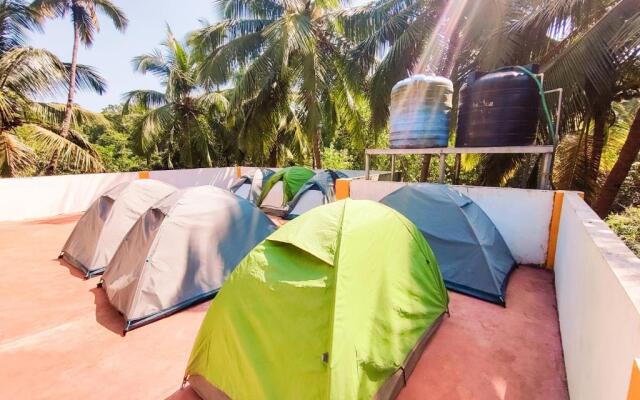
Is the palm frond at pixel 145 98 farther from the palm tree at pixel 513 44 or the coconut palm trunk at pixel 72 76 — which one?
the palm tree at pixel 513 44

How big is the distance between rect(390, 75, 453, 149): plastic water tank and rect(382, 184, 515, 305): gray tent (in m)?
1.05

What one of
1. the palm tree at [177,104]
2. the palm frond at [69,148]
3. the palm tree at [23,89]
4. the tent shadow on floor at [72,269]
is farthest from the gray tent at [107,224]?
the palm tree at [177,104]

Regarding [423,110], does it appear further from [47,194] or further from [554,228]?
[47,194]

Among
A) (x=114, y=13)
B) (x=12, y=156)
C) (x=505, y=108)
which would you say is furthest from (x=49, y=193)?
(x=505, y=108)

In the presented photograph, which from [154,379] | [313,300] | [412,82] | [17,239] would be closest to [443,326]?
[313,300]

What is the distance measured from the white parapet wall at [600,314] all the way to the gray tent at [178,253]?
11.2ft

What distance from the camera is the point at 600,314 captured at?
1604mm

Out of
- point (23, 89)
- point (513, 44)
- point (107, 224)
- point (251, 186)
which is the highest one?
point (513, 44)

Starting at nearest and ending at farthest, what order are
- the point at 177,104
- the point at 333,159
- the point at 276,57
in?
the point at 276,57 < the point at 177,104 < the point at 333,159

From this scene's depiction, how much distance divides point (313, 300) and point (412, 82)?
164 inches

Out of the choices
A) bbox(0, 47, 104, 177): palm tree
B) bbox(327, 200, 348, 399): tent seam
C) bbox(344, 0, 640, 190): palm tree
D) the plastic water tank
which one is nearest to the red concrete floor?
bbox(327, 200, 348, 399): tent seam

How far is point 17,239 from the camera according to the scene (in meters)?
6.48

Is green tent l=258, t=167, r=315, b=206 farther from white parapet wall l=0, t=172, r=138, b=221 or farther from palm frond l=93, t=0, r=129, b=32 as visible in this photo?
palm frond l=93, t=0, r=129, b=32

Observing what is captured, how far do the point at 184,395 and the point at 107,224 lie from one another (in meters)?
3.31
